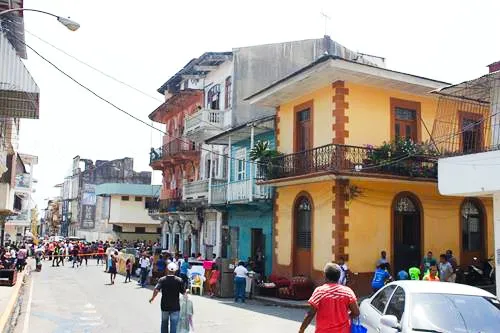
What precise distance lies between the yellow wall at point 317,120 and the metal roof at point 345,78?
0.30 meters

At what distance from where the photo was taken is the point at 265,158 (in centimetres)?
2130

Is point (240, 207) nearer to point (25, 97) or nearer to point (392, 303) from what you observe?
point (25, 97)

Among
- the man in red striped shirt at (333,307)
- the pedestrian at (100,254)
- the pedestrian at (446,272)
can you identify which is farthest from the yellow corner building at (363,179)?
the pedestrian at (100,254)

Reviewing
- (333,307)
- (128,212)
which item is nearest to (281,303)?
(333,307)

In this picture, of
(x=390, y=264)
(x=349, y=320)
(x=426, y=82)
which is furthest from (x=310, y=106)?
(x=349, y=320)

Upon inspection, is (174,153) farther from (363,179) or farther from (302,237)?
(363,179)

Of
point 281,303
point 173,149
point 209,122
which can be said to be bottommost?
point 281,303

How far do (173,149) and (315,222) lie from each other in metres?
18.3

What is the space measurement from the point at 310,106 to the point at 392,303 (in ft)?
45.2

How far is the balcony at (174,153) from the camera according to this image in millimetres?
33188

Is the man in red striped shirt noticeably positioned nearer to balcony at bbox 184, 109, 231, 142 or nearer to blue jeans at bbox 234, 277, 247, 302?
blue jeans at bbox 234, 277, 247, 302

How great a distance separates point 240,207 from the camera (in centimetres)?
2570

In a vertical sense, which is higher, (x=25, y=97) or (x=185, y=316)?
(x=25, y=97)

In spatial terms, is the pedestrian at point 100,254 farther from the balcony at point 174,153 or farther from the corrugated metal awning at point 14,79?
the corrugated metal awning at point 14,79
